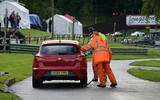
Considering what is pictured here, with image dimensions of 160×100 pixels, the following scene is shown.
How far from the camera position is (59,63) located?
15.3 metres

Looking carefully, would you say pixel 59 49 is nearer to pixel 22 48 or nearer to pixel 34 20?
pixel 22 48

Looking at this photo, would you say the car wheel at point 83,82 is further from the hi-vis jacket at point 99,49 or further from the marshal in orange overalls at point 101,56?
the hi-vis jacket at point 99,49

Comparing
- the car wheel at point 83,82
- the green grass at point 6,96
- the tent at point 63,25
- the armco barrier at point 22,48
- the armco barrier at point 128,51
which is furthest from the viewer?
the tent at point 63,25

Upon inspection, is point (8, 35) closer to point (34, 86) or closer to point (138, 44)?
point (34, 86)

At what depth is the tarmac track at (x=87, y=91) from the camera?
13.4 m

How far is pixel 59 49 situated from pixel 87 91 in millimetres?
1574

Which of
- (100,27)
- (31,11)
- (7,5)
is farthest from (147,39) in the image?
(31,11)

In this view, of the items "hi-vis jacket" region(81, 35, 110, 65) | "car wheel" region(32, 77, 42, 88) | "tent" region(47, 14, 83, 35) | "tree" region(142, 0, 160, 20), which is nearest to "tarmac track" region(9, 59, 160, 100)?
"car wheel" region(32, 77, 42, 88)

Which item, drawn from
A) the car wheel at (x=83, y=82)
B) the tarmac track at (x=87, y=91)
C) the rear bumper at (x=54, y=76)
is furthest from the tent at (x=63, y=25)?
the rear bumper at (x=54, y=76)

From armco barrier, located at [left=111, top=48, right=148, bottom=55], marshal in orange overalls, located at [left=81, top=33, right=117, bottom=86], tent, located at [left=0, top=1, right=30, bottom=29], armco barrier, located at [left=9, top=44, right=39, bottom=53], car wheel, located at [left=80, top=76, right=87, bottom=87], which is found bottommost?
armco barrier, located at [left=111, top=48, right=148, bottom=55]

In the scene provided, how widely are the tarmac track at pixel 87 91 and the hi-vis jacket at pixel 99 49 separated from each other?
0.85m

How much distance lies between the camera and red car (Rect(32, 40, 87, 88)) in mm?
15258

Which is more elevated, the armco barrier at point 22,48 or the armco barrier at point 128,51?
the armco barrier at point 22,48

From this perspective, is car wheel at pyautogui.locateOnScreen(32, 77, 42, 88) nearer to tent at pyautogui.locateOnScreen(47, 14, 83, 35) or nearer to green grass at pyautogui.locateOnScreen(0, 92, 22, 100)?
green grass at pyautogui.locateOnScreen(0, 92, 22, 100)
